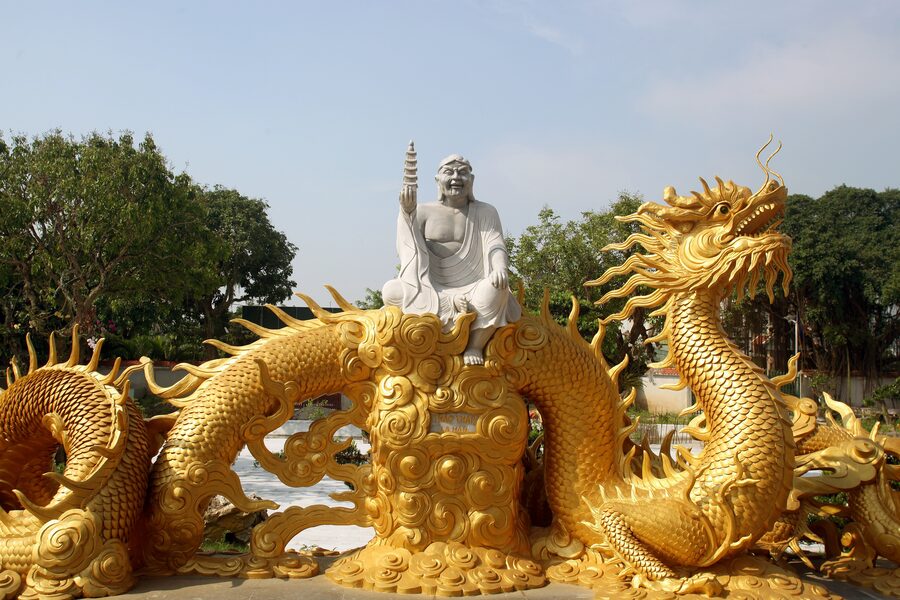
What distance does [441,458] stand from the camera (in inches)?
192

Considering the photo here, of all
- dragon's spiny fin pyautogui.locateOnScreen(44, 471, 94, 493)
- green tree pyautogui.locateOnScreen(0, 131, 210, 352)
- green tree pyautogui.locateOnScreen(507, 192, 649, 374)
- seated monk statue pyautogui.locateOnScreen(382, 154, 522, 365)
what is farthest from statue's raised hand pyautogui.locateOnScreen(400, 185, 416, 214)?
green tree pyautogui.locateOnScreen(507, 192, 649, 374)

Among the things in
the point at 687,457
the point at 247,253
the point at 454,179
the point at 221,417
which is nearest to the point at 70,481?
the point at 221,417

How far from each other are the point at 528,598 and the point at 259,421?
2.04 meters

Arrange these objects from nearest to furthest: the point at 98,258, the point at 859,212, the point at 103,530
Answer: the point at 103,530
the point at 98,258
the point at 859,212

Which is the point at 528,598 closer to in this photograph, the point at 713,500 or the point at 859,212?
the point at 713,500

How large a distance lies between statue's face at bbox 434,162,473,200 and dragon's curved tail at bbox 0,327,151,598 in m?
2.53

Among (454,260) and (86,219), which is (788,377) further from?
(86,219)

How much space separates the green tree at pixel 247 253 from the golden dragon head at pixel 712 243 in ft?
75.6

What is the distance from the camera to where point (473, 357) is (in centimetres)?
496

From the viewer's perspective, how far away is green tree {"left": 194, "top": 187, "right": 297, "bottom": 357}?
2738 centimetres

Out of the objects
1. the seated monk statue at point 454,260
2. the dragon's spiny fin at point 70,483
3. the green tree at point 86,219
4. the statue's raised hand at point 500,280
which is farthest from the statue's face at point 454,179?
the green tree at point 86,219

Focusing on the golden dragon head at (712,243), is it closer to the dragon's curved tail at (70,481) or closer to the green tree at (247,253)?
the dragon's curved tail at (70,481)

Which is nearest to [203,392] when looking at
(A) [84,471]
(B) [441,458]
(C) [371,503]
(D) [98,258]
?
(A) [84,471]

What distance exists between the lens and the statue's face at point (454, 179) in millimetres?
5395
